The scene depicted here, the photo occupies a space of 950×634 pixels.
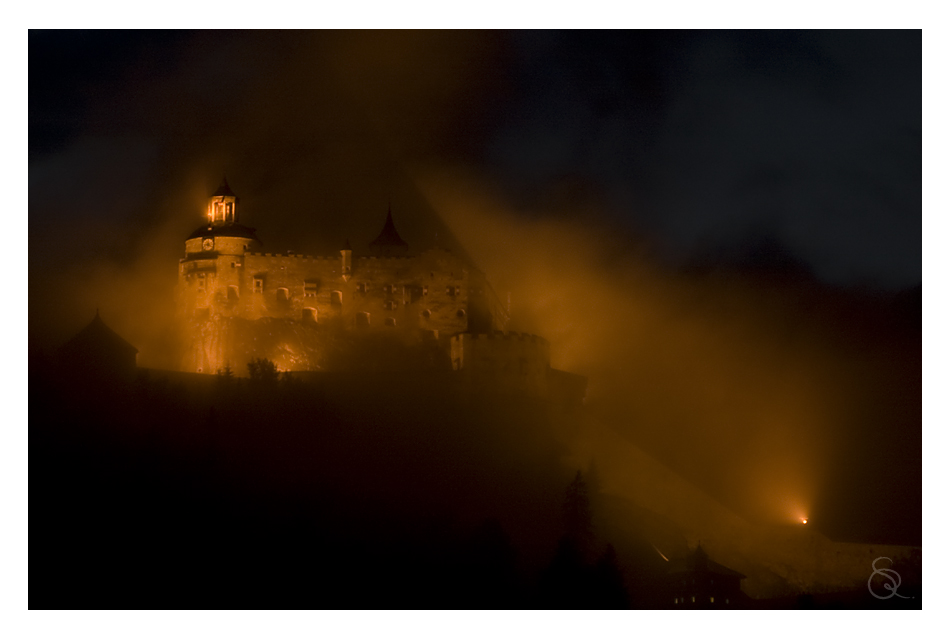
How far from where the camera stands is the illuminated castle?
207ft

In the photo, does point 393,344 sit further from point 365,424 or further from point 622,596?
point 622,596

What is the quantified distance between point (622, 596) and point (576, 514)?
675 centimetres

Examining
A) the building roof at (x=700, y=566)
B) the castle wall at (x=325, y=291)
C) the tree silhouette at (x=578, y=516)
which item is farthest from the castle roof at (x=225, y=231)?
the building roof at (x=700, y=566)

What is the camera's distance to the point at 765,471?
66.2m

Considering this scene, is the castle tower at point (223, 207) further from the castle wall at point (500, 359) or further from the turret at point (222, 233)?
the castle wall at point (500, 359)

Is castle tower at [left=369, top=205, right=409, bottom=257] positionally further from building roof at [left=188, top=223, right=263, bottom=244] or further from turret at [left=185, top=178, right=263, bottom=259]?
building roof at [left=188, top=223, right=263, bottom=244]

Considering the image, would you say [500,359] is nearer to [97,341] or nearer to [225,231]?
[225,231]

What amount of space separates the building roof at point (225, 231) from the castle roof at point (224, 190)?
163 cm

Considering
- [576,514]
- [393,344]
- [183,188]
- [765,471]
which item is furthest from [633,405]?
[183,188]

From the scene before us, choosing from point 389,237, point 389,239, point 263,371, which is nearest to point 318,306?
point 263,371

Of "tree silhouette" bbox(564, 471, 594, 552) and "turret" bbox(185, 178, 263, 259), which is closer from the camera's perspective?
"tree silhouette" bbox(564, 471, 594, 552)

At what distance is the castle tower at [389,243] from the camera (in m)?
70.6

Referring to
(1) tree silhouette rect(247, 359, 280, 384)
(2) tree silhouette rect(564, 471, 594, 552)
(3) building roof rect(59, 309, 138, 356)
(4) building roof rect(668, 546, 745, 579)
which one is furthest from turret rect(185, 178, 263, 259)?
(4) building roof rect(668, 546, 745, 579)

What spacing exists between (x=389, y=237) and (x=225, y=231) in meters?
9.95
